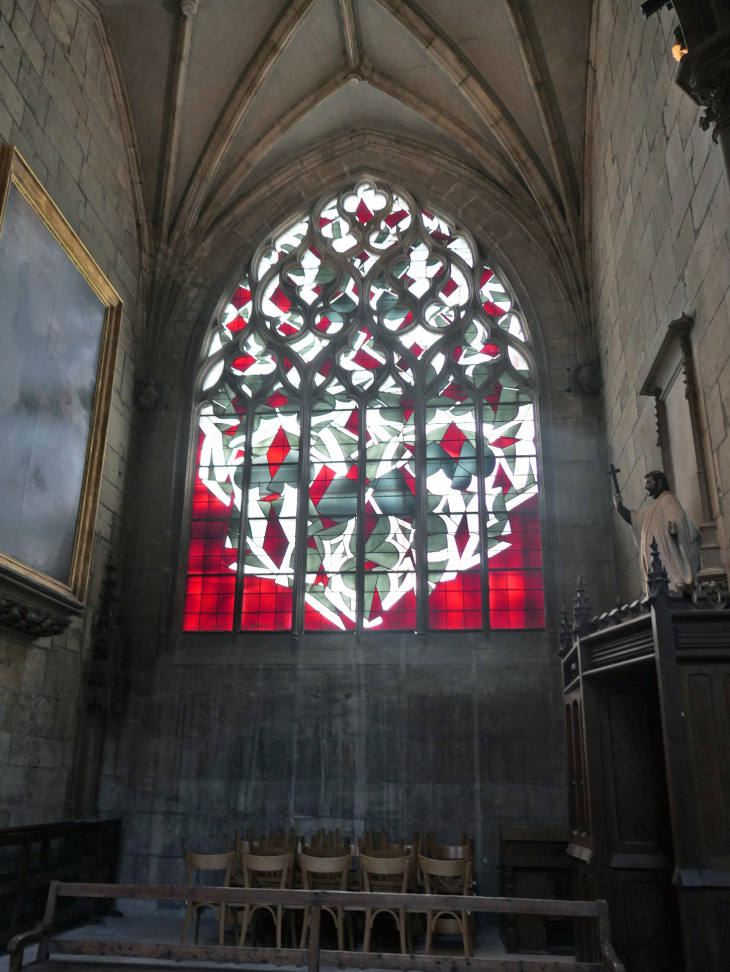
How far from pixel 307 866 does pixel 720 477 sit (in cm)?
467

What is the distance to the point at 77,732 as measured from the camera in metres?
10.0

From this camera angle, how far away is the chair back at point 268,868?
298 inches

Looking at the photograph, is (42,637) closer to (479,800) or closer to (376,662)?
(376,662)

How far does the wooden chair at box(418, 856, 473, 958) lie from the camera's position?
6.78 m

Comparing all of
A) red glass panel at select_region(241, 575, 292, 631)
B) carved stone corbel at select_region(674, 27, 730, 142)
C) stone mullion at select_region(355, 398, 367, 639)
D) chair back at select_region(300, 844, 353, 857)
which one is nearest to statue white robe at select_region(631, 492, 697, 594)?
carved stone corbel at select_region(674, 27, 730, 142)

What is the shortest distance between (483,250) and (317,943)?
32.6 ft

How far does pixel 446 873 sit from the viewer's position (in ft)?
23.0

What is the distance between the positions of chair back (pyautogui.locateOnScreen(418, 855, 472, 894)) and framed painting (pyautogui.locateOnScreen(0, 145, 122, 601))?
4444mm

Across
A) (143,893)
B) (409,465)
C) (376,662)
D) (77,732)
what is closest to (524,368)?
(409,465)

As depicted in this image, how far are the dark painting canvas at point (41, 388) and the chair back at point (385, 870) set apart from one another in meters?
4.32

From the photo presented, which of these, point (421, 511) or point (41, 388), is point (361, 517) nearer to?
point (421, 511)

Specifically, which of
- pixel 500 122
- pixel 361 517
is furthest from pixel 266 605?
pixel 500 122

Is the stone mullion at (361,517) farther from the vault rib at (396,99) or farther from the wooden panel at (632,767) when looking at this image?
the wooden panel at (632,767)

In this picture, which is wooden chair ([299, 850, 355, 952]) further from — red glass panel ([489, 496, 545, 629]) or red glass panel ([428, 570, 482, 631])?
red glass panel ([489, 496, 545, 629])
